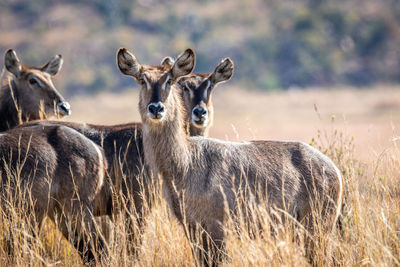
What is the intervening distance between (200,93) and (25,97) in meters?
2.91

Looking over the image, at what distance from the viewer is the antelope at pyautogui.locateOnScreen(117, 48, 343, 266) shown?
5414 mm

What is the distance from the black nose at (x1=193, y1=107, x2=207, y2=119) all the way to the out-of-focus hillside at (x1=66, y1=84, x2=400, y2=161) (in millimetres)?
21578

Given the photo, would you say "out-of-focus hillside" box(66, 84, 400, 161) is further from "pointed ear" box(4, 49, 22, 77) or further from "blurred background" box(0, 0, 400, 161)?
"pointed ear" box(4, 49, 22, 77)

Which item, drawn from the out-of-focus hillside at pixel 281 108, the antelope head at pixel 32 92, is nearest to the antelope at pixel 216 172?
the antelope head at pixel 32 92

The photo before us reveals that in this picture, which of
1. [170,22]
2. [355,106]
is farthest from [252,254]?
[170,22]

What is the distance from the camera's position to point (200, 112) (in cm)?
766

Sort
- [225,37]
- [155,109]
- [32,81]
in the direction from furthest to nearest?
[225,37] < [32,81] < [155,109]

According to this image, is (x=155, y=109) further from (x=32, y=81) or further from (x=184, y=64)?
(x=32, y=81)

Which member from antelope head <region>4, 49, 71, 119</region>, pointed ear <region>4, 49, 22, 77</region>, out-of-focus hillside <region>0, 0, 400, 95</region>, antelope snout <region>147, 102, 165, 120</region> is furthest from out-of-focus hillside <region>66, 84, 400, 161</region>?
antelope snout <region>147, 102, 165, 120</region>

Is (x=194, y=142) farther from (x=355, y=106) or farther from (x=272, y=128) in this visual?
(x=355, y=106)

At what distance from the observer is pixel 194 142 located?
6.04 meters

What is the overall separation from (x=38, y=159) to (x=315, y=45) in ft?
163

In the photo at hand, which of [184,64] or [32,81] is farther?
[32,81]

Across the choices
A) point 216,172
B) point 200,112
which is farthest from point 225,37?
point 216,172
